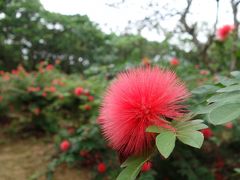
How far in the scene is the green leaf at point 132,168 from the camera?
30.2 inches

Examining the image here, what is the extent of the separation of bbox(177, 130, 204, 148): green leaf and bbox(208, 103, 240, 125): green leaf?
0.04 metres

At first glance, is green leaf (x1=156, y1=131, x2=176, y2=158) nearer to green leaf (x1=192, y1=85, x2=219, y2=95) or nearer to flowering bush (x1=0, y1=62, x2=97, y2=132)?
green leaf (x1=192, y1=85, x2=219, y2=95)

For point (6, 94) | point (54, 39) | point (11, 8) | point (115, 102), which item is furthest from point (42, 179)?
point (54, 39)

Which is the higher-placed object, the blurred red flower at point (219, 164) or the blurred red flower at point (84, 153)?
the blurred red flower at point (84, 153)

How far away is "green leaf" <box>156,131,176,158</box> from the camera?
27.2 inches

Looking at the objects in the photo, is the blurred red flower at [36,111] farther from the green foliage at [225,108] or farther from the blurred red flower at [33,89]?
the green foliage at [225,108]

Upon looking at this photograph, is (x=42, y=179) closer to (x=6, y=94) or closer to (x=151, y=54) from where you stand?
(x=6, y=94)

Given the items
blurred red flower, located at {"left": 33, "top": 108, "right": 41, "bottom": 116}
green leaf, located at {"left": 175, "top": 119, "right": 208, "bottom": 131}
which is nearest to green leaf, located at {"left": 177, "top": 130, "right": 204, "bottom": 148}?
green leaf, located at {"left": 175, "top": 119, "right": 208, "bottom": 131}

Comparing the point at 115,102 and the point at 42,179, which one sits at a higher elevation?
the point at 115,102

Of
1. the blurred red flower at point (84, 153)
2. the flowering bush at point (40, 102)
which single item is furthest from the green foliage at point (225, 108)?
the flowering bush at point (40, 102)

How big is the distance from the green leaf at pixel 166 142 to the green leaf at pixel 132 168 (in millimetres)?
80

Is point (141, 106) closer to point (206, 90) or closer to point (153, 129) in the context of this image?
point (153, 129)

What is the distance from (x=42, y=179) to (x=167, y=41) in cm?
193

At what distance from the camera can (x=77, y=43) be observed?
7.68 metres
